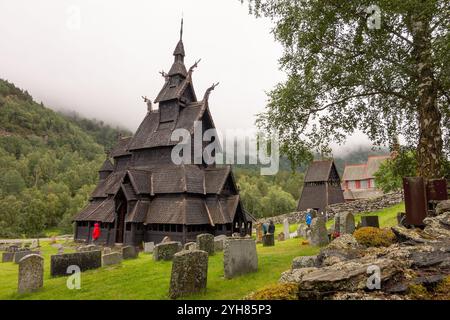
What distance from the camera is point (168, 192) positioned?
27.0m

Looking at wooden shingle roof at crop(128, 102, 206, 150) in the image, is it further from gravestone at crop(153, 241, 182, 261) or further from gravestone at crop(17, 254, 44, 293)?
gravestone at crop(17, 254, 44, 293)

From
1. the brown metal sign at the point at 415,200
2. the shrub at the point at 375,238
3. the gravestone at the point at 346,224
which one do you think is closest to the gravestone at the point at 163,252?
the gravestone at the point at 346,224

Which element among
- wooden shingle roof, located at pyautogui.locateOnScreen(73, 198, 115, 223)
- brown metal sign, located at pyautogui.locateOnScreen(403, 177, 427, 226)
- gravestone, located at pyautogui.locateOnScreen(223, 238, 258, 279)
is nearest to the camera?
brown metal sign, located at pyautogui.locateOnScreen(403, 177, 427, 226)

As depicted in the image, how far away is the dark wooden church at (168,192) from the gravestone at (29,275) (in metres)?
13.3

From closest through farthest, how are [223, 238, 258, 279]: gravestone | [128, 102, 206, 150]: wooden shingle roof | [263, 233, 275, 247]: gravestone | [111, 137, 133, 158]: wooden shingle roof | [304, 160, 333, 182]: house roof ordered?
[223, 238, 258, 279]: gravestone
[263, 233, 275, 247]: gravestone
[128, 102, 206, 150]: wooden shingle roof
[111, 137, 133, 158]: wooden shingle roof
[304, 160, 333, 182]: house roof

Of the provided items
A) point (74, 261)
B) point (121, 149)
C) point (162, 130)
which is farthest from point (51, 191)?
point (74, 261)

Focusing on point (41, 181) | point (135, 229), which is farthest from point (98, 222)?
point (41, 181)

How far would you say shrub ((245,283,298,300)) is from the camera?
18.1ft

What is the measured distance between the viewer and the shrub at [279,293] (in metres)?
5.53

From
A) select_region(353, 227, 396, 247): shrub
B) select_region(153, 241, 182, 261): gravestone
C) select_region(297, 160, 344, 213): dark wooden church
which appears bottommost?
select_region(153, 241, 182, 261): gravestone

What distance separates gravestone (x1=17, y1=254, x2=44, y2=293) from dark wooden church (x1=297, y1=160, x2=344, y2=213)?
37.3 meters

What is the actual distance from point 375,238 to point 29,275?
1249cm

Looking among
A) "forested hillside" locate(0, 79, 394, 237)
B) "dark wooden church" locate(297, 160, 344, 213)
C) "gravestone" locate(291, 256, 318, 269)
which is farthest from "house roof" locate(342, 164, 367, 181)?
"gravestone" locate(291, 256, 318, 269)

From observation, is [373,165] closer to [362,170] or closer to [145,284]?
[362,170]
